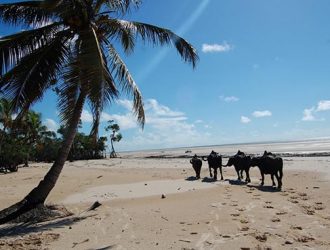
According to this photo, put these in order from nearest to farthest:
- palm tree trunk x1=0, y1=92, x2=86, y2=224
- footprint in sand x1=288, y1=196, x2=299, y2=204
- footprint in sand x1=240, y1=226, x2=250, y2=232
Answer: footprint in sand x1=240, y1=226, x2=250, y2=232
palm tree trunk x1=0, y1=92, x2=86, y2=224
footprint in sand x1=288, y1=196, x2=299, y2=204

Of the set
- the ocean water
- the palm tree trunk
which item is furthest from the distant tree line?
the ocean water

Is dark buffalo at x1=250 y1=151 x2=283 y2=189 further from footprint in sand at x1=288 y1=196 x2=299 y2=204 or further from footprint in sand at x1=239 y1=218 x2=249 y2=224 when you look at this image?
footprint in sand at x1=239 y1=218 x2=249 y2=224

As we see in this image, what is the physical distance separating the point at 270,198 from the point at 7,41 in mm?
9668

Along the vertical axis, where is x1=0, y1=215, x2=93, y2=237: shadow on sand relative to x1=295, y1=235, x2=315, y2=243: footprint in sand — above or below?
above

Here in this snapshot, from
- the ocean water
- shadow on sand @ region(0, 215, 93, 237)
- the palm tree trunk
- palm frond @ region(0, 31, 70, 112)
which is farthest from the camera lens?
the ocean water

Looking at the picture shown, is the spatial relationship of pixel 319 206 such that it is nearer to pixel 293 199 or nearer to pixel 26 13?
pixel 293 199

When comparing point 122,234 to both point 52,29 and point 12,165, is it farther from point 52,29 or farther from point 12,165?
point 12,165

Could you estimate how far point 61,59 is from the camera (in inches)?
429

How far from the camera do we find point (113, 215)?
10094 millimetres

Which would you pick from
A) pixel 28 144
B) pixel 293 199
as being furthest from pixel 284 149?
pixel 293 199

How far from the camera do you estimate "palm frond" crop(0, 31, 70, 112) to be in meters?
10.1

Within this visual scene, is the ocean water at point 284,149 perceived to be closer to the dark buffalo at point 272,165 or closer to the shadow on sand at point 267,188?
the dark buffalo at point 272,165

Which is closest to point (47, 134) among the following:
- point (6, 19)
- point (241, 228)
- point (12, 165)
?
point (12, 165)

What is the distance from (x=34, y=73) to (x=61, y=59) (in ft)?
3.08
